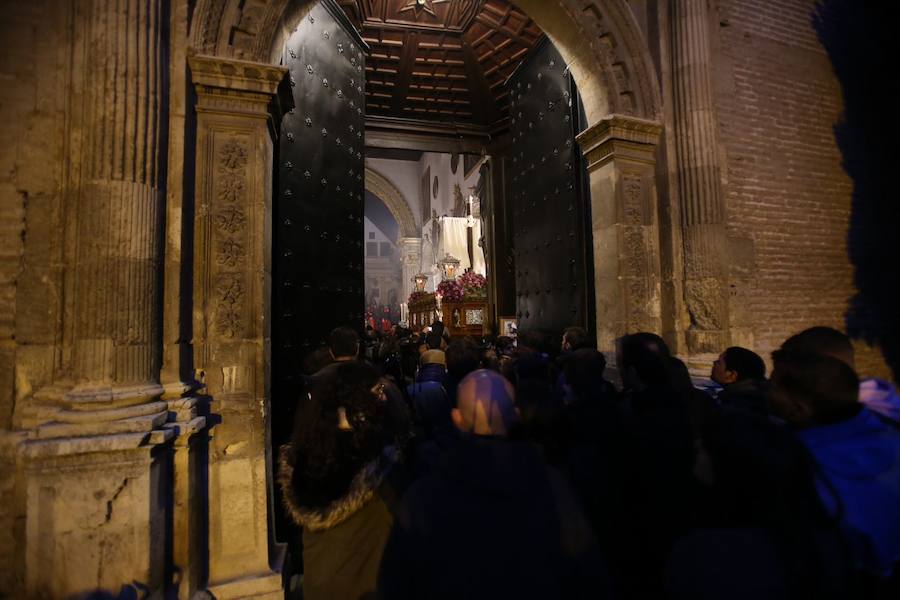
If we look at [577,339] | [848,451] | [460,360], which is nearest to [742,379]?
[577,339]

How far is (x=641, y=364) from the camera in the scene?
235 cm

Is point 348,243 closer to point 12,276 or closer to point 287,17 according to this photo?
point 287,17

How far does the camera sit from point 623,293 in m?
4.85

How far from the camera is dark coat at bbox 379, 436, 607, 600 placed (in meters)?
1.23

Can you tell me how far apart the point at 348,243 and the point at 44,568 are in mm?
3616

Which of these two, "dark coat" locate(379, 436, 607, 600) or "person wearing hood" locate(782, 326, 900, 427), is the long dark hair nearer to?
"dark coat" locate(379, 436, 607, 600)

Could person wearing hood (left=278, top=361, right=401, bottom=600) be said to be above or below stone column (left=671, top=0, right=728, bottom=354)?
below

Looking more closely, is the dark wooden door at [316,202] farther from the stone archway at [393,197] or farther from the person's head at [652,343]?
the stone archway at [393,197]

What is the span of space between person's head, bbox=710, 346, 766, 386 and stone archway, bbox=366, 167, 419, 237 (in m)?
20.1

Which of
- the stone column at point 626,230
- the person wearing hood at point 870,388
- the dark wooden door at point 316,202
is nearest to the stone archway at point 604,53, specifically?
the stone column at point 626,230

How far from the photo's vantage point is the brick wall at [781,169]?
17.7ft

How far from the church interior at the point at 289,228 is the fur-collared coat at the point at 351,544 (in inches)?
2.1

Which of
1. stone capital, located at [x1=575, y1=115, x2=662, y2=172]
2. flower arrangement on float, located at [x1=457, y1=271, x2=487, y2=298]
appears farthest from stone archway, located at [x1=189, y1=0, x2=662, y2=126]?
flower arrangement on float, located at [x1=457, y1=271, x2=487, y2=298]

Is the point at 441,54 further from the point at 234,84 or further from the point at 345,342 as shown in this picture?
the point at 345,342
